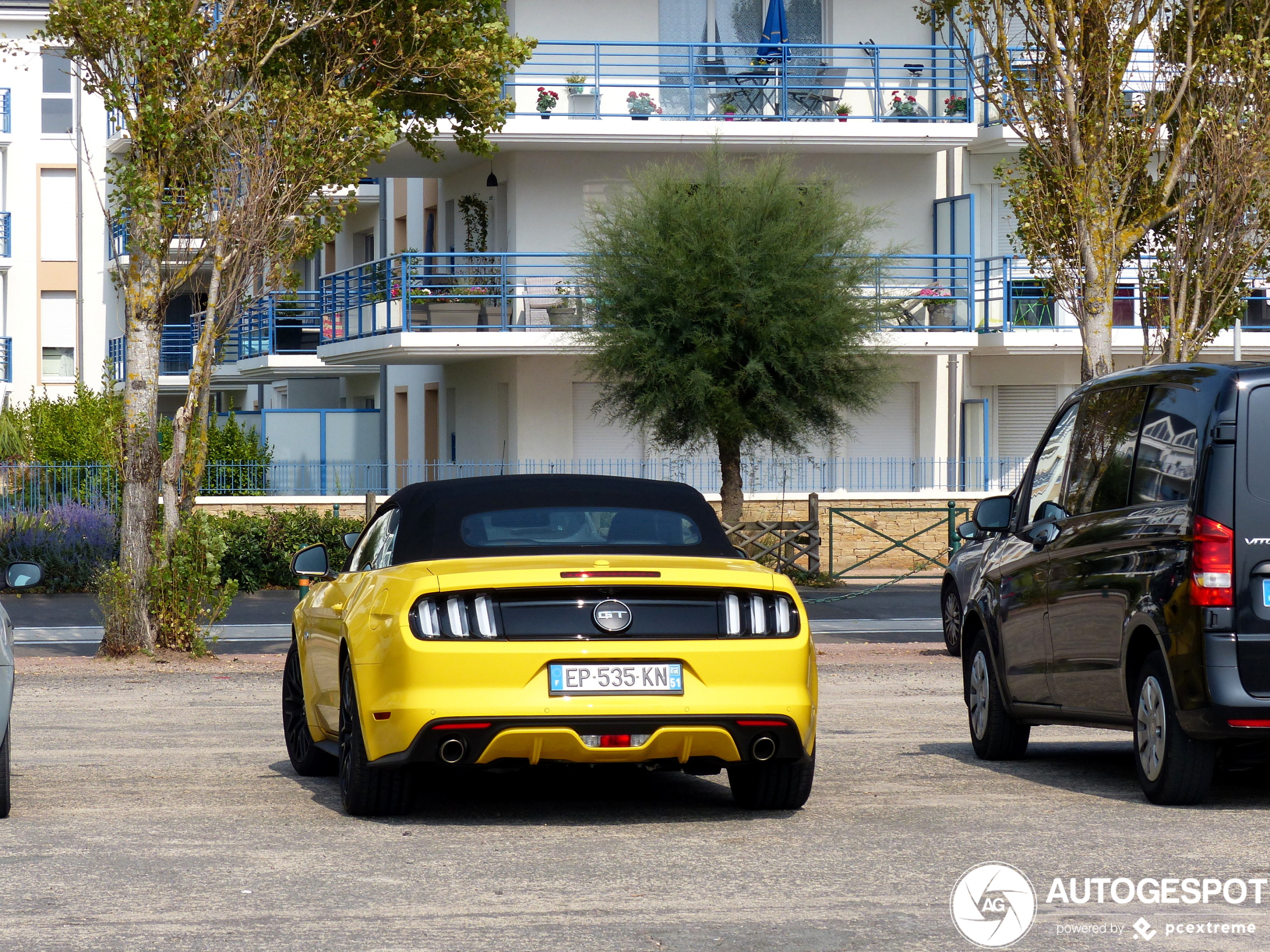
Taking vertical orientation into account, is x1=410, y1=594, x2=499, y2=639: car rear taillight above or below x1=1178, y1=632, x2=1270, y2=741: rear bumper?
above

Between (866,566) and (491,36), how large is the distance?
13.6 meters

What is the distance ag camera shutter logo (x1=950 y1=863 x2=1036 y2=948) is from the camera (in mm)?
5902

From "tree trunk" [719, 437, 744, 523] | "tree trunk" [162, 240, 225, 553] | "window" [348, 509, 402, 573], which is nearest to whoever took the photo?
"window" [348, 509, 402, 573]

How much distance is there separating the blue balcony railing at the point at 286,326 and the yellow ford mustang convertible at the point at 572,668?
36149 millimetres

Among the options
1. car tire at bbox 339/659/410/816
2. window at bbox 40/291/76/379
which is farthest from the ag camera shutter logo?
window at bbox 40/291/76/379

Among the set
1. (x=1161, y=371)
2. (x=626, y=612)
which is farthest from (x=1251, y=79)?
(x=626, y=612)

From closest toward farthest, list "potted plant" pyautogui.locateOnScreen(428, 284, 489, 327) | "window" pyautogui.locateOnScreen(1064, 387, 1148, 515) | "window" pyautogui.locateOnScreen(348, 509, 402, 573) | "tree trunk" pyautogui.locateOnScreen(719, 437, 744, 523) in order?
"window" pyautogui.locateOnScreen(348, 509, 402, 573) < "window" pyautogui.locateOnScreen(1064, 387, 1148, 515) < "tree trunk" pyautogui.locateOnScreen(719, 437, 744, 523) < "potted plant" pyautogui.locateOnScreen(428, 284, 489, 327)

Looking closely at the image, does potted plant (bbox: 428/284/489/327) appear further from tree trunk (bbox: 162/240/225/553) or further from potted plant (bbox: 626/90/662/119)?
tree trunk (bbox: 162/240/225/553)

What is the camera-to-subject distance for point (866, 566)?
31.3m

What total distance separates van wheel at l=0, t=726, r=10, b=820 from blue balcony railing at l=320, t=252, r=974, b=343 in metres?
21.5

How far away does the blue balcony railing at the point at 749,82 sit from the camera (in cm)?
3222

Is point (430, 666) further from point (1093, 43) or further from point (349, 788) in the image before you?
point (1093, 43)

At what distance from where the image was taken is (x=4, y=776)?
830cm

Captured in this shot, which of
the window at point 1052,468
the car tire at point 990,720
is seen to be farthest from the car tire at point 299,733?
the window at point 1052,468
